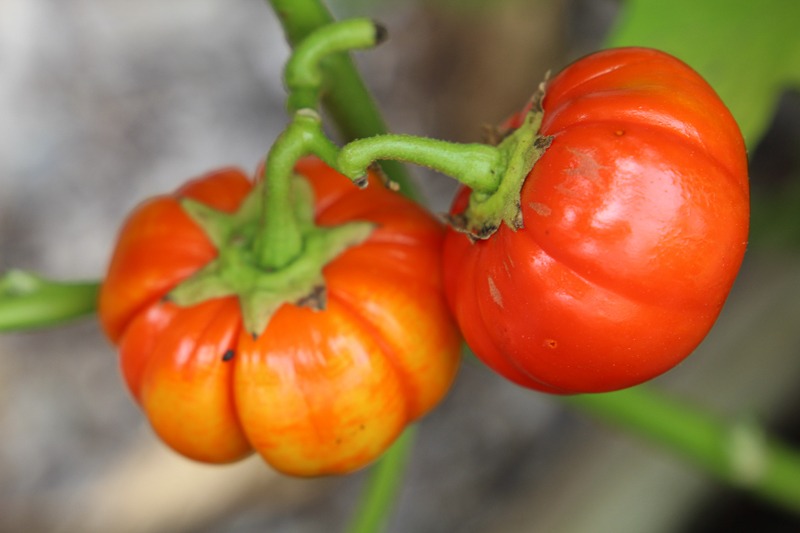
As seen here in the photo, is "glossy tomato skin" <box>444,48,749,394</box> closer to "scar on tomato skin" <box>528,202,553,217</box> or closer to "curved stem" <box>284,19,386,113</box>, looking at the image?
"scar on tomato skin" <box>528,202,553,217</box>

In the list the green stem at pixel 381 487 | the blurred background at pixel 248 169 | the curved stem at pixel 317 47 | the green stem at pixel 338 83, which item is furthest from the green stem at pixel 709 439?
the curved stem at pixel 317 47

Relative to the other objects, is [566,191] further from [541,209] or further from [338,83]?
[338,83]

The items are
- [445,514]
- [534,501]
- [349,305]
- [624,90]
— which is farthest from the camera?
[445,514]

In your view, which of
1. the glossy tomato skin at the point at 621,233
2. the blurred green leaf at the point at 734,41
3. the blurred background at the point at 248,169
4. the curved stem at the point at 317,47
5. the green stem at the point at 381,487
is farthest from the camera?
the blurred background at the point at 248,169

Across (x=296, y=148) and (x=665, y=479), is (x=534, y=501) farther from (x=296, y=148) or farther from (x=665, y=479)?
(x=296, y=148)

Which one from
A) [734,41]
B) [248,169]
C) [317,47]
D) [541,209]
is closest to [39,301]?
[317,47]

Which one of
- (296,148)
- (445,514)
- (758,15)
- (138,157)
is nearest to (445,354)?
(296,148)

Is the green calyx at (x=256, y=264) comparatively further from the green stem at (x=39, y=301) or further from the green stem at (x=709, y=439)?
the green stem at (x=709, y=439)
